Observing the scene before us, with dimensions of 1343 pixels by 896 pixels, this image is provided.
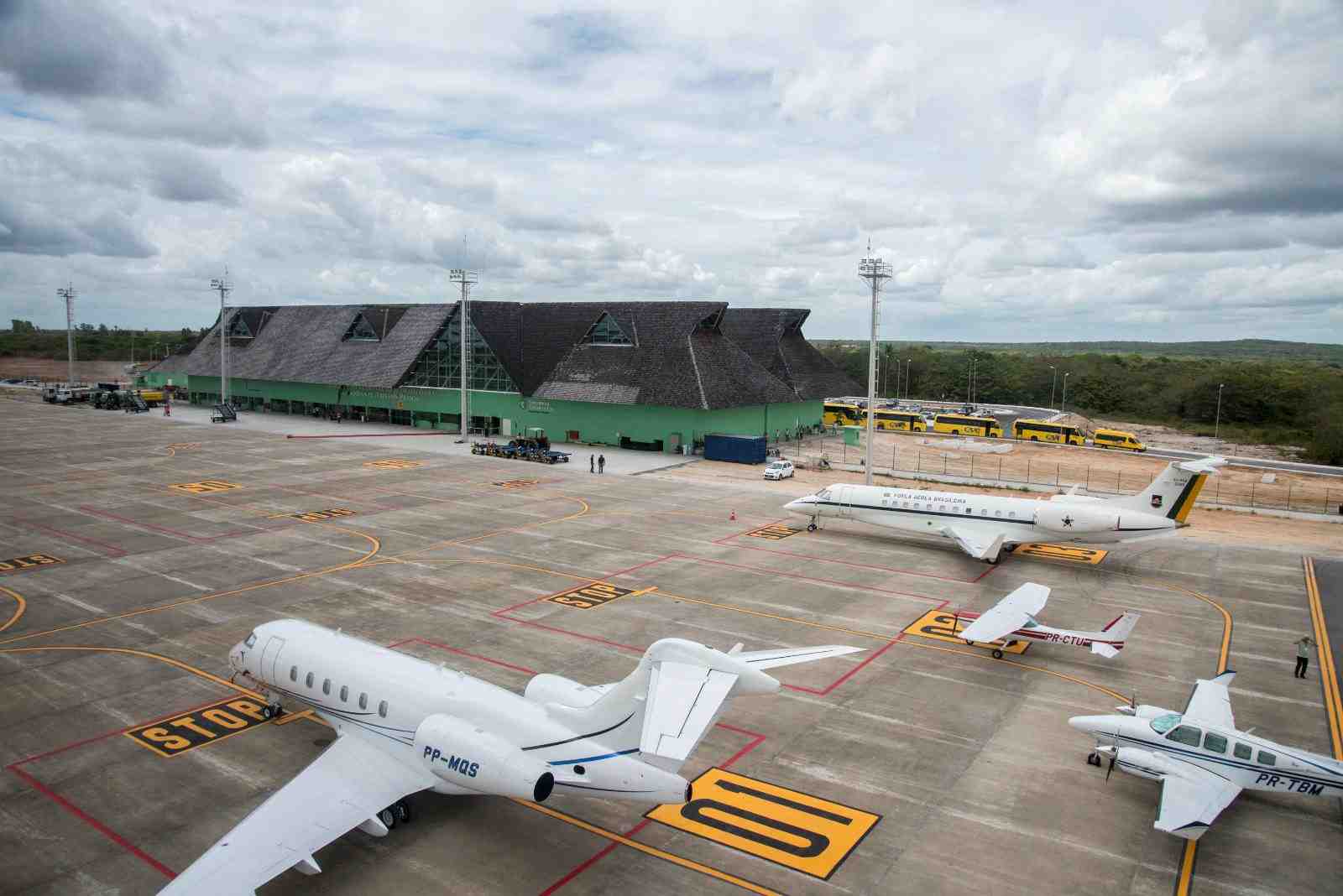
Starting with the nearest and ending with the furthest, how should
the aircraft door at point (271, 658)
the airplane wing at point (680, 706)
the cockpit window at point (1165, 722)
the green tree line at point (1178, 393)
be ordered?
the airplane wing at point (680, 706) < the cockpit window at point (1165, 722) < the aircraft door at point (271, 658) < the green tree line at point (1178, 393)

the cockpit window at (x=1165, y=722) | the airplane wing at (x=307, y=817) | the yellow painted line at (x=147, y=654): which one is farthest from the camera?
the yellow painted line at (x=147, y=654)

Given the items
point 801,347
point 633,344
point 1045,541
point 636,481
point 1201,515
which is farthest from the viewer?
point 801,347

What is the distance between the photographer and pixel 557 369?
9156cm

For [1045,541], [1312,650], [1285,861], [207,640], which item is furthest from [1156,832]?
[207,640]

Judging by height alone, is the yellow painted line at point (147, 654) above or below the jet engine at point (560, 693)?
below

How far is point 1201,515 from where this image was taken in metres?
→ 60.6

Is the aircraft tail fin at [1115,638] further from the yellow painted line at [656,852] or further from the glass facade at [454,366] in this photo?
the glass facade at [454,366]

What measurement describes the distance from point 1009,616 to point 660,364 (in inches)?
2301

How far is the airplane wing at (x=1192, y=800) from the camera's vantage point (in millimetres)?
18125

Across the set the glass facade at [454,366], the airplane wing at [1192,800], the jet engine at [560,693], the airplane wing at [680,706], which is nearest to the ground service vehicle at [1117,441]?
the glass facade at [454,366]

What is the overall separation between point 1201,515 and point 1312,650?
31.9 meters

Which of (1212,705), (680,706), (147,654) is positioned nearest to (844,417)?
(1212,705)

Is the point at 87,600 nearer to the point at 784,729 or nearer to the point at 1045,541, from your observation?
the point at 784,729

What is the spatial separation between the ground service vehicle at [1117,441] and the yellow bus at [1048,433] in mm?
2445
